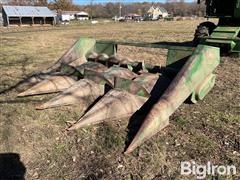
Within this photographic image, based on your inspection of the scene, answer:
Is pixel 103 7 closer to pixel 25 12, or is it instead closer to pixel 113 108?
pixel 25 12

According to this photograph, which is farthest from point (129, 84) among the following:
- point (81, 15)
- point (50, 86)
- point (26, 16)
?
point (81, 15)

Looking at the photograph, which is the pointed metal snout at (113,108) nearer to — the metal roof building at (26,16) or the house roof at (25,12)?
the metal roof building at (26,16)

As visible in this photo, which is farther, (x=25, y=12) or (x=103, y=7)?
(x=103, y=7)

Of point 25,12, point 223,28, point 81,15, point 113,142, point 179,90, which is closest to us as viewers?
point 113,142

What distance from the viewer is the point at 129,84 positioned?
4641 mm

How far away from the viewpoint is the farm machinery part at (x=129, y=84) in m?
4.10

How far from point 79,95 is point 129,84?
3.17ft

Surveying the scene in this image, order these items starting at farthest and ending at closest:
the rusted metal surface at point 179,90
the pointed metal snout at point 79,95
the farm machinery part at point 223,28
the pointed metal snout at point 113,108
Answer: the farm machinery part at point 223,28 → the pointed metal snout at point 79,95 → the pointed metal snout at point 113,108 → the rusted metal surface at point 179,90

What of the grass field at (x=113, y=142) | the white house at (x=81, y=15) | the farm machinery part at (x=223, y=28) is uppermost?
the farm machinery part at (x=223, y=28)

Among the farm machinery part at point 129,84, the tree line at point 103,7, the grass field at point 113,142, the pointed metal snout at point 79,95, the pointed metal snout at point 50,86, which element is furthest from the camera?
the tree line at point 103,7

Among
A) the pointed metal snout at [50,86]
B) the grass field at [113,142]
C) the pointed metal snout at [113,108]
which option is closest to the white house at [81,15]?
the pointed metal snout at [50,86]

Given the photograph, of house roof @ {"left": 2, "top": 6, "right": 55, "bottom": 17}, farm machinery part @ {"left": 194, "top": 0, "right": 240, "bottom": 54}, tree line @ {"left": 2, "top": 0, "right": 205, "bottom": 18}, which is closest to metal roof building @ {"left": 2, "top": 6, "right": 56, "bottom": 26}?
house roof @ {"left": 2, "top": 6, "right": 55, "bottom": 17}

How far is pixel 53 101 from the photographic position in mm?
5078

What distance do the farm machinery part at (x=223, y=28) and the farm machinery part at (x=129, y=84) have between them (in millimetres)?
3869
